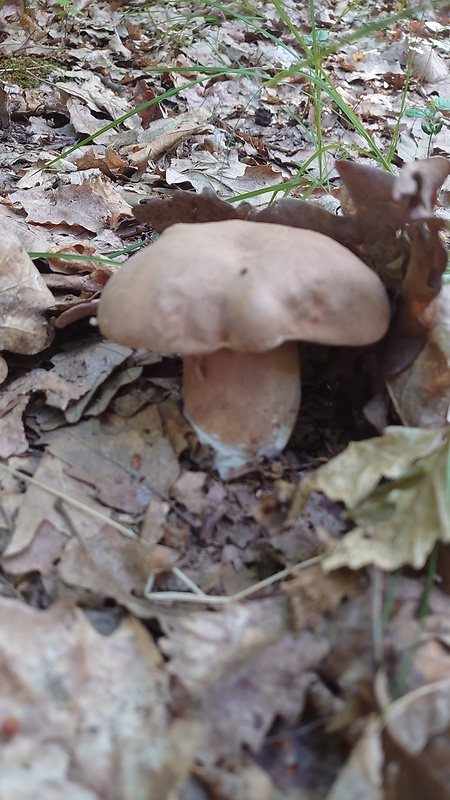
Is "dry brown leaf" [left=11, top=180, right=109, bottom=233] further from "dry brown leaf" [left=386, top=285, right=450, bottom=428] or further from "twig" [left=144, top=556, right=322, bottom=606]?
"twig" [left=144, top=556, right=322, bottom=606]

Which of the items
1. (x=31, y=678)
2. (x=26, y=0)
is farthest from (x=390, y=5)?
(x=31, y=678)

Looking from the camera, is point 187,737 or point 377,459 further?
point 377,459

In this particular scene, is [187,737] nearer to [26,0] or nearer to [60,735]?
[60,735]

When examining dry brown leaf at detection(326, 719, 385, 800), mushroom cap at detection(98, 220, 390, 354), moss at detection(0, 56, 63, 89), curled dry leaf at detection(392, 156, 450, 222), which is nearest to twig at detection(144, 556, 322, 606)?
dry brown leaf at detection(326, 719, 385, 800)

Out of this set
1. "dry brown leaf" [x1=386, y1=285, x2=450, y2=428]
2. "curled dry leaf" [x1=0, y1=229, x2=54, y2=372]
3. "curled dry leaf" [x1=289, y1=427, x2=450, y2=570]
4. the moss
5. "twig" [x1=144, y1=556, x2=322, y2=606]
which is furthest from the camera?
the moss

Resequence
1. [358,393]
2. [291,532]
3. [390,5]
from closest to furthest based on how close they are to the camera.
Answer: [291,532] → [358,393] → [390,5]

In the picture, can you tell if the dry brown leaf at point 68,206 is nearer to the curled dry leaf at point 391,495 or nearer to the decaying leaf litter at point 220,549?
the decaying leaf litter at point 220,549

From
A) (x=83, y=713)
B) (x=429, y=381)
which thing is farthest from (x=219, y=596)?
(x=429, y=381)
